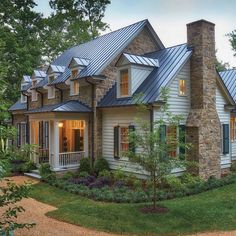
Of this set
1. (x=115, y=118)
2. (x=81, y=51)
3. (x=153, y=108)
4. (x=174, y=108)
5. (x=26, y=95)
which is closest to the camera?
(x=153, y=108)

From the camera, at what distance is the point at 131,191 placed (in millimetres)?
12438

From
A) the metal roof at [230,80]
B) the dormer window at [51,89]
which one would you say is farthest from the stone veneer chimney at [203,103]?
the dormer window at [51,89]

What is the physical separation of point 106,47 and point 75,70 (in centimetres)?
275

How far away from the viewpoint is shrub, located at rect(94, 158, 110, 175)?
15844 millimetres

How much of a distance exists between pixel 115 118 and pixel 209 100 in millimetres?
4940

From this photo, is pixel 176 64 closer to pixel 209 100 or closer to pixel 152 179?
pixel 209 100

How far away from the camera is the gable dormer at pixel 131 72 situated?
49.8 feet

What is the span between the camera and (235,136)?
19.1 meters

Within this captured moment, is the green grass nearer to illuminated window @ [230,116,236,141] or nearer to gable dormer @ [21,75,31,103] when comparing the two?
illuminated window @ [230,116,236,141]

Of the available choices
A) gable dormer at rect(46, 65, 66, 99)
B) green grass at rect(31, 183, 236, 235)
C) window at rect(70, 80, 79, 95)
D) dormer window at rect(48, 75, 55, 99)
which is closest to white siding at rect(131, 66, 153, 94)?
window at rect(70, 80, 79, 95)

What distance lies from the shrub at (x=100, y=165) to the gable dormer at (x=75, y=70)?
4.65 m

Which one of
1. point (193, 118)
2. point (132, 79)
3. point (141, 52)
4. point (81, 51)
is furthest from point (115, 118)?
point (81, 51)

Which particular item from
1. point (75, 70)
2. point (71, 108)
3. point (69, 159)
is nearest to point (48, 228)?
point (69, 159)

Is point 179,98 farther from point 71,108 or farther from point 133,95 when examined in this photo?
point 71,108
